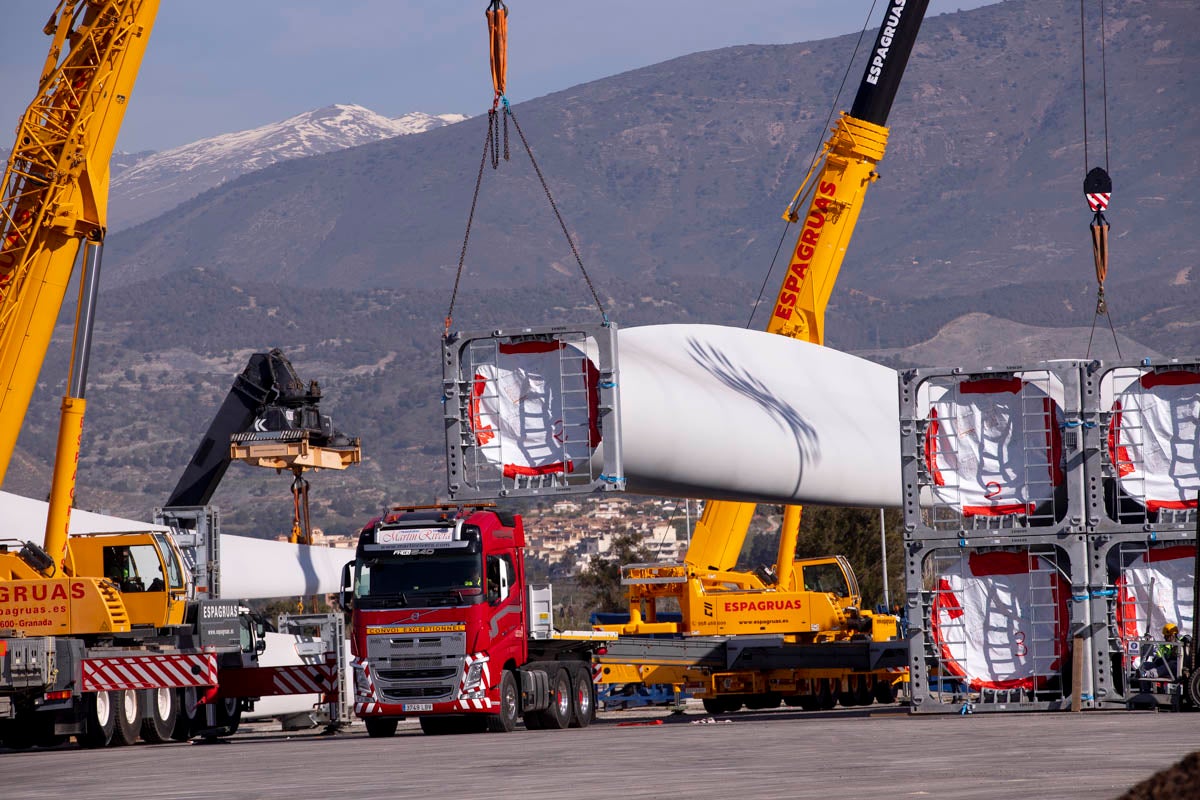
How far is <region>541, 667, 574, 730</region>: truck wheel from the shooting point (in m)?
26.9

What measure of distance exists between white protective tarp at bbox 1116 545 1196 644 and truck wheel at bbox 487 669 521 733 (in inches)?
332

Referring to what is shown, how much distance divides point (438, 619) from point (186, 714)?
605 cm

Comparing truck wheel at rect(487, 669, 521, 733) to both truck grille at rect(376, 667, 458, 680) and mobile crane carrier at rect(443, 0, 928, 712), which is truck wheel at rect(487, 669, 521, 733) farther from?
mobile crane carrier at rect(443, 0, 928, 712)

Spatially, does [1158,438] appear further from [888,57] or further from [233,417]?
[233,417]

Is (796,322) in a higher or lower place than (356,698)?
higher

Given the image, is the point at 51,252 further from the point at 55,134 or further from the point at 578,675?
the point at 578,675

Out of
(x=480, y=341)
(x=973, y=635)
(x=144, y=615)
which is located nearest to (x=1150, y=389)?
(x=973, y=635)

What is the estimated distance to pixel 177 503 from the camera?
36406mm

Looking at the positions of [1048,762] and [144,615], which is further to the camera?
[144,615]

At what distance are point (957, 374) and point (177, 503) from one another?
17779 millimetres

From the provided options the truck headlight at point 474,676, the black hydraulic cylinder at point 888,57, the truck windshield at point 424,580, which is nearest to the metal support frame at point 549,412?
the truck windshield at point 424,580

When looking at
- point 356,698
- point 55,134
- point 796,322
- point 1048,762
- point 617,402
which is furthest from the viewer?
point 796,322

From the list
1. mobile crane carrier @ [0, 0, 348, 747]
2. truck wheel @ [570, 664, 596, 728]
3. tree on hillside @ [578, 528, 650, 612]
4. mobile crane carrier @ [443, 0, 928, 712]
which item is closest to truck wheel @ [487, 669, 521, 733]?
truck wheel @ [570, 664, 596, 728]

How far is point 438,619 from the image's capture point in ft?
82.9
